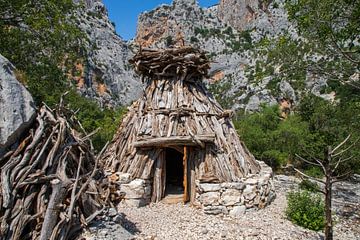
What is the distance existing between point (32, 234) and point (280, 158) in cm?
1450

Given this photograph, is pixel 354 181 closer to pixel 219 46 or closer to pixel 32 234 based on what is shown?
pixel 32 234

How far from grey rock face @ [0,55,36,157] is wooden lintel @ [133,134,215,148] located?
3.58m

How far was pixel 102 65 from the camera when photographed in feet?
154

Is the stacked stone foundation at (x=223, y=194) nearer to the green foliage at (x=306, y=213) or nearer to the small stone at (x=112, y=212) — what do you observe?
the green foliage at (x=306, y=213)

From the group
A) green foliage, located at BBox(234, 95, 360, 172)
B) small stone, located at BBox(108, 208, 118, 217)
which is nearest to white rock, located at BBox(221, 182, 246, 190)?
small stone, located at BBox(108, 208, 118, 217)

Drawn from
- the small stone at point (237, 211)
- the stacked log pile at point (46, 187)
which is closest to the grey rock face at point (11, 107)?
the stacked log pile at point (46, 187)

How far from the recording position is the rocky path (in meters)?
6.12

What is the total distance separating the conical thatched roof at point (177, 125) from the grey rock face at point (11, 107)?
3.69 metres

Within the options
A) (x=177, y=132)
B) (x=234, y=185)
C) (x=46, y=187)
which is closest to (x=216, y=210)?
(x=234, y=185)

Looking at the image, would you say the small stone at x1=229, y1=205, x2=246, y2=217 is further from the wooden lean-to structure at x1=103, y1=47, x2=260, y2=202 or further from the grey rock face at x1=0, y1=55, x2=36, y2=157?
the grey rock face at x1=0, y1=55, x2=36, y2=157

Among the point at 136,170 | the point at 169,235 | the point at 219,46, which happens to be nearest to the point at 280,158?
the point at 136,170

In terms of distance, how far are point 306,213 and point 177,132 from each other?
12.7ft

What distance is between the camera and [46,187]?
518 cm

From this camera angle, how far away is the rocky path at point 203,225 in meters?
6.12
